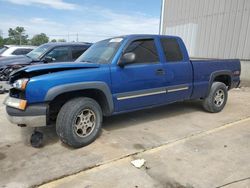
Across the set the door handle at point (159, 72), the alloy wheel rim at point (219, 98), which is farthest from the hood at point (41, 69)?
the alloy wheel rim at point (219, 98)

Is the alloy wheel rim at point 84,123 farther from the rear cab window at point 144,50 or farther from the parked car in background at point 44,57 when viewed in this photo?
A: the parked car in background at point 44,57

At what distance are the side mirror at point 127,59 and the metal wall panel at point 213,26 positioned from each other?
338 inches

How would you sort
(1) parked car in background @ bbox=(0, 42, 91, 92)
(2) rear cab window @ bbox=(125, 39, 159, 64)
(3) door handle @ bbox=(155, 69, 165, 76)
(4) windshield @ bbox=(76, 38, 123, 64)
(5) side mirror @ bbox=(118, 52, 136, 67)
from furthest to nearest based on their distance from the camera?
(1) parked car in background @ bbox=(0, 42, 91, 92), (3) door handle @ bbox=(155, 69, 165, 76), (2) rear cab window @ bbox=(125, 39, 159, 64), (4) windshield @ bbox=(76, 38, 123, 64), (5) side mirror @ bbox=(118, 52, 136, 67)

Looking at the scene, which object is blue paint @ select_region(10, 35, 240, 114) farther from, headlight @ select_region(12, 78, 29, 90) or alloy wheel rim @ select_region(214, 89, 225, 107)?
alloy wheel rim @ select_region(214, 89, 225, 107)

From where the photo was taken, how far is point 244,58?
1172 centimetres

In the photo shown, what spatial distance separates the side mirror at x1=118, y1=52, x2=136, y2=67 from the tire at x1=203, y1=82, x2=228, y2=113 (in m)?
2.65

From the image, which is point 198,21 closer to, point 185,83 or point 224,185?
point 185,83

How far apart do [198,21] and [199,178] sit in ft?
40.1

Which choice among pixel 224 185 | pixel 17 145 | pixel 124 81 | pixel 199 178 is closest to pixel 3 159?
pixel 17 145

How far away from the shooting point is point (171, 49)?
5789 mm

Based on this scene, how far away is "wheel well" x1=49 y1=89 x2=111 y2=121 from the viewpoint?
447 cm

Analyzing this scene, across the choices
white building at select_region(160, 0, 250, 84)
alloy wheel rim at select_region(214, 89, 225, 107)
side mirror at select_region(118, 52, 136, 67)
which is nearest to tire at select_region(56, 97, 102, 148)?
side mirror at select_region(118, 52, 136, 67)

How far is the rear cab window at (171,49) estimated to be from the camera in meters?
A: 5.64

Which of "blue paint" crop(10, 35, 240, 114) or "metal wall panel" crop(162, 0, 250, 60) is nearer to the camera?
"blue paint" crop(10, 35, 240, 114)
